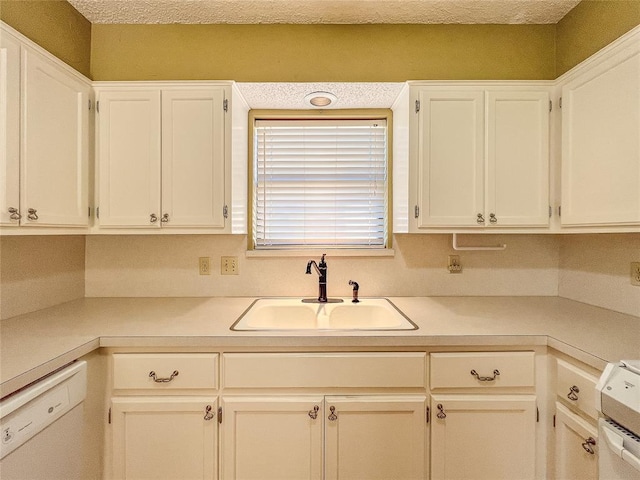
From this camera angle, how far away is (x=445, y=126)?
5.25 ft

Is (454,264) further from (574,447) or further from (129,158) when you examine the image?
(129,158)

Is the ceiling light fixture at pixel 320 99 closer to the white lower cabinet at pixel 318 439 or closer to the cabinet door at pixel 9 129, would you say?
the cabinet door at pixel 9 129

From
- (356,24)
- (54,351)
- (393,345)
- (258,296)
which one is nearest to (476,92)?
(356,24)

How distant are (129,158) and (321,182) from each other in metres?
1.10

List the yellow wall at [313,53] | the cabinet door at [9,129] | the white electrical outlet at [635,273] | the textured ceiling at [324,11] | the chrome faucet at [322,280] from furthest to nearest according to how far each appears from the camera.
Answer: the chrome faucet at [322,280] → the yellow wall at [313,53] → the textured ceiling at [324,11] → the white electrical outlet at [635,273] → the cabinet door at [9,129]

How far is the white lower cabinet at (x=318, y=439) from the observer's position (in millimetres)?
1231

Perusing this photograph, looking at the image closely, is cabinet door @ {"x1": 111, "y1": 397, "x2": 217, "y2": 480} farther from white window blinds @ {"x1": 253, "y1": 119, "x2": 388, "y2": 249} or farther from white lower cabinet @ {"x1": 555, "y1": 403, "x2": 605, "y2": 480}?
white lower cabinet @ {"x1": 555, "y1": 403, "x2": 605, "y2": 480}

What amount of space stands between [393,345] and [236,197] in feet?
3.66

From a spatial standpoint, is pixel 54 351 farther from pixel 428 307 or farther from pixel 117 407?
pixel 428 307

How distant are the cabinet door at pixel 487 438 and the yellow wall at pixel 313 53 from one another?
1654 mm

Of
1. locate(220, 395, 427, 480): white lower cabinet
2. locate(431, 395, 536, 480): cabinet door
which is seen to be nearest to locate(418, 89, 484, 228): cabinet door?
locate(431, 395, 536, 480): cabinet door

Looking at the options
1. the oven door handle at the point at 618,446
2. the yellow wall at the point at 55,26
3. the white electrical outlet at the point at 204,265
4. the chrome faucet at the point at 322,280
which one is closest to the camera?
the oven door handle at the point at 618,446

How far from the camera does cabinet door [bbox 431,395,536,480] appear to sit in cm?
124

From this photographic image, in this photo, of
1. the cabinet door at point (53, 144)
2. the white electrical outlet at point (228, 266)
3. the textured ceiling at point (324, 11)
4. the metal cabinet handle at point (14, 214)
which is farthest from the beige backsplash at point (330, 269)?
the textured ceiling at point (324, 11)
